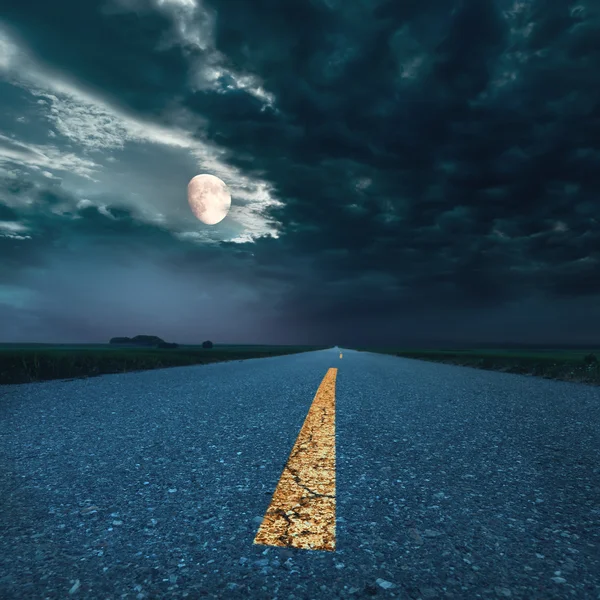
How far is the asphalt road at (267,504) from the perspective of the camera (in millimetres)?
1636

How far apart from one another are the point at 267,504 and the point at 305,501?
24 cm

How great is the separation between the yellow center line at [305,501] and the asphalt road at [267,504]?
0.24 ft

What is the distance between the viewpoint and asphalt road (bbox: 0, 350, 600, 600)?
1636 mm

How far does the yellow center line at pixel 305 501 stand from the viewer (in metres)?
1.97

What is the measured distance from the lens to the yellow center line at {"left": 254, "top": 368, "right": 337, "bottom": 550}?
1.97m

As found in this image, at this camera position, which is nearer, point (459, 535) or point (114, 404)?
point (459, 535)

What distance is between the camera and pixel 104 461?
3.21 metres

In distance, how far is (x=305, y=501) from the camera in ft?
8.02

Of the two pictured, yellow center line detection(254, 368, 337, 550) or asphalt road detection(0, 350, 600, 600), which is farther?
yellow center line detection(254, 368, 337, 550)

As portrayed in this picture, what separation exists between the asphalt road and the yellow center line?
74 millimetres

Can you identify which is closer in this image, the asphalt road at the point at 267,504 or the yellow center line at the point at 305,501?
the asphalt road at the point at 267,504

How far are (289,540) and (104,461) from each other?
2002 millimetres

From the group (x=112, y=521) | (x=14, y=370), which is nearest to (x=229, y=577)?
(x=112, y=521)

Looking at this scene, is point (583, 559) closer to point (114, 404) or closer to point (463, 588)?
point (463, 588)
